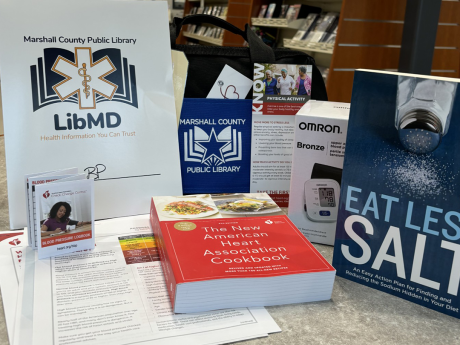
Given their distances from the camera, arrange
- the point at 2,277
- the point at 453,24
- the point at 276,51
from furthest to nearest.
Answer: the point at 453,24
the point at 276,51
the point at 2,277

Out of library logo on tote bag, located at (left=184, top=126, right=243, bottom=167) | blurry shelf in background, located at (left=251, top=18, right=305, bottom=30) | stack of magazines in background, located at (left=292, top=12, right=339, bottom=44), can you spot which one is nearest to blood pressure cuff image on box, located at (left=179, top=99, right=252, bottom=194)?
library logo on tote bag, located at (left=184, top=126, right=243, bottom=167)

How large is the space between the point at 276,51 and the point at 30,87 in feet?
1.84

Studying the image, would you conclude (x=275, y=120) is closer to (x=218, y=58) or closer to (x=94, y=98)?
(x=218, y=58)

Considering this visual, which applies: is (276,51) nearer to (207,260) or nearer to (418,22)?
(207,260)

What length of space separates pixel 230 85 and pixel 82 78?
328 millimetres

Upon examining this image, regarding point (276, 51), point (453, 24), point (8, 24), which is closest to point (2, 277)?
point (8, 24)

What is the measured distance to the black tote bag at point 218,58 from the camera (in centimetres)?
101

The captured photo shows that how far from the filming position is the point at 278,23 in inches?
146

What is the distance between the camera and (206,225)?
0.78 m

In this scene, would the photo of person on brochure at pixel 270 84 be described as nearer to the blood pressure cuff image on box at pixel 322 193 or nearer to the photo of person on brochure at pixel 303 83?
the photo of person on brochure at pixel 303 83
